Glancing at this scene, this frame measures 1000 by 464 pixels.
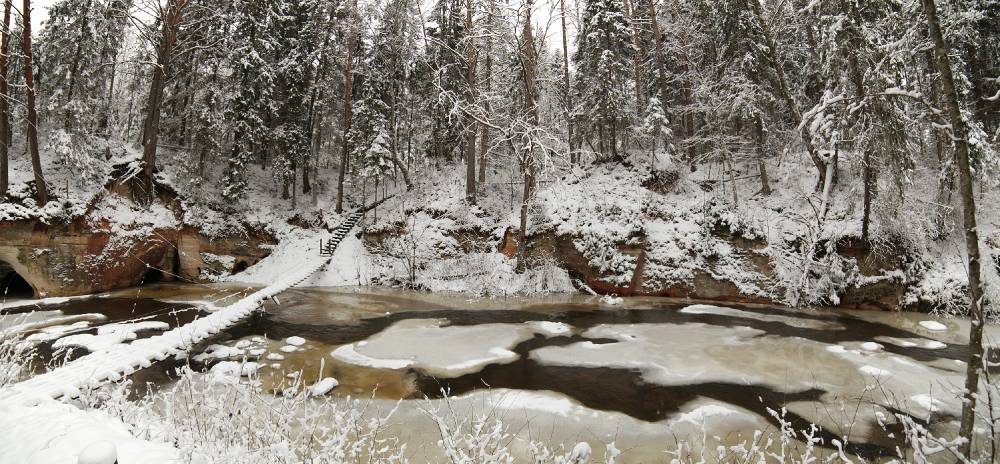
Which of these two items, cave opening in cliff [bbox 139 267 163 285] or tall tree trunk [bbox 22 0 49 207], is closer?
tall tree trunk [bbox 22 0 49 207]

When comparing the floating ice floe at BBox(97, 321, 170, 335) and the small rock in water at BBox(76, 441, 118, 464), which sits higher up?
the small rock in water at BBox(76, 441, 118, 464)

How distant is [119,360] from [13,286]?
55.4 ft

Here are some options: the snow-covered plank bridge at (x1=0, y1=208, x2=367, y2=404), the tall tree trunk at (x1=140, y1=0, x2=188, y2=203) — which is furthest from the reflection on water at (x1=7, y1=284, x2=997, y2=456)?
the tall tree trunk at (x1=140, y1=0, x2=188, y2=203)

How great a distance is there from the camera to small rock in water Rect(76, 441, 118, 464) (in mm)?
1936

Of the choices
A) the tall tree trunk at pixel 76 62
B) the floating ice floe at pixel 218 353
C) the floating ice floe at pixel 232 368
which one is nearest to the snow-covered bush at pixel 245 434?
the floating ice floe at pixel 232 368

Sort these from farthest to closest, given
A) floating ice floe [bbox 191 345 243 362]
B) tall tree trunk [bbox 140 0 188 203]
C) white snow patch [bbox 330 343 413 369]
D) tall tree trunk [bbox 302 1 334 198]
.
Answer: tall tree trunk [bbox 302 1 334 198]
tall tree trunk [bbox 140 0 188 203]
floating ice floe [bbox 191 345 243 362]
white snow patch [bbox 330 343 413 369]

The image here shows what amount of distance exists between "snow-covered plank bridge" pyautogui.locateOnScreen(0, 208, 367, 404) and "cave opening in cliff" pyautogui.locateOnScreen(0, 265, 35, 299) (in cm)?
1130

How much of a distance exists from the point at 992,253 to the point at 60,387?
21.8 m

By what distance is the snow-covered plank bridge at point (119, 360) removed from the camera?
4980mm

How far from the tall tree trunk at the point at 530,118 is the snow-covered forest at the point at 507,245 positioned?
19cm

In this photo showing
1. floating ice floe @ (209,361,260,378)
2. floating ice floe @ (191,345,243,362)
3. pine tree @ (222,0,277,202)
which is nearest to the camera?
floating ice floe @ (209,361,260,378)

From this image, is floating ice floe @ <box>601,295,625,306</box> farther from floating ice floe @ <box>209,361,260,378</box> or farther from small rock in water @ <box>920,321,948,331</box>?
floating ice floe @ <box>209,361,260,378</box>

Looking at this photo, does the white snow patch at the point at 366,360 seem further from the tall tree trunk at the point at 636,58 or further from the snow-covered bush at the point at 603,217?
the tall tree trunk at the point at 636,58

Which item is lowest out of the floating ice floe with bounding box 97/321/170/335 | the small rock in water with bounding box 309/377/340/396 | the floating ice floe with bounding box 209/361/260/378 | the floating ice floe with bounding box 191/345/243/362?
the small rock in water with bounding box 309/377/340/396
